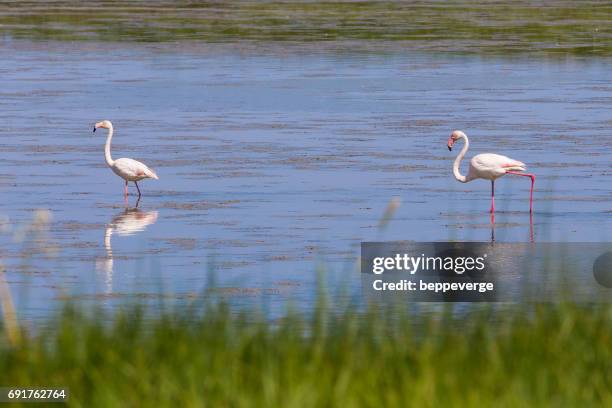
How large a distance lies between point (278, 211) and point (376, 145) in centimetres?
599

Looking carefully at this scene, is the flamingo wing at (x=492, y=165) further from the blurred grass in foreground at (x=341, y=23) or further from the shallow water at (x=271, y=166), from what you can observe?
the blurred grass in foreground at (x=341, y=23)

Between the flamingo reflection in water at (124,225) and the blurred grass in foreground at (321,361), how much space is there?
588 centimetres

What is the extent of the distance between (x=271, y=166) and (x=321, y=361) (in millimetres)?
12706

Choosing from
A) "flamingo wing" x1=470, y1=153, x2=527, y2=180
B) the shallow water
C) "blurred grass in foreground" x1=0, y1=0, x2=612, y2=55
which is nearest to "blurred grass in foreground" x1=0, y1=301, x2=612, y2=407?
the shallow water

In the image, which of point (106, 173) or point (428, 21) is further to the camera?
point (428, 21)

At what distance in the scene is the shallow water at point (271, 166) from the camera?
43.6 feet

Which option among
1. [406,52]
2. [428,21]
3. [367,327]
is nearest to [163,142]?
Result: [367,327]

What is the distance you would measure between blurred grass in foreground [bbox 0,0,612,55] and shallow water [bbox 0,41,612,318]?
304 inches

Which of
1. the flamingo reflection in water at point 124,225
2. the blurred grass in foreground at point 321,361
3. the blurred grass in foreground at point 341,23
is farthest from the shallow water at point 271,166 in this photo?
the blurred grass in foreground at point 341,23

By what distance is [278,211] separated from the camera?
53.8 ft

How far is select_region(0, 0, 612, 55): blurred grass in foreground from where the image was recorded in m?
45.4

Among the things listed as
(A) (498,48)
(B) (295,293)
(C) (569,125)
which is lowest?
(B) (295,293)

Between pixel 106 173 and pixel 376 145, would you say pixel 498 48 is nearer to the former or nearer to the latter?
pixel 376 145

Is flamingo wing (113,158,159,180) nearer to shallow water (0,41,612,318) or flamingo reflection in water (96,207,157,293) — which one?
shallow water (0,41,612,318)
